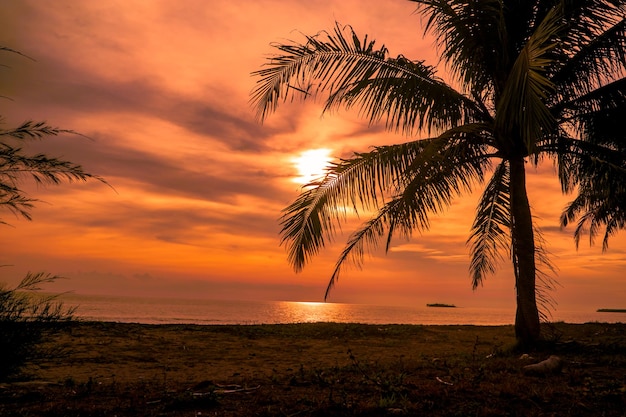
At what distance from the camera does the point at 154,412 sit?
16.3ft

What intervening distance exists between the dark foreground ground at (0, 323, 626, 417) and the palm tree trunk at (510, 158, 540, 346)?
1.54 feet

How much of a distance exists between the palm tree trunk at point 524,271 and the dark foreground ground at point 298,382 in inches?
18.4

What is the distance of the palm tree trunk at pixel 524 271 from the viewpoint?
10492 mm

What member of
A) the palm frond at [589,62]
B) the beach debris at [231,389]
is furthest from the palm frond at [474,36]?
the beach debris at [231,389]

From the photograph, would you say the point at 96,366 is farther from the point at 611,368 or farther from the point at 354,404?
the point at 611,368

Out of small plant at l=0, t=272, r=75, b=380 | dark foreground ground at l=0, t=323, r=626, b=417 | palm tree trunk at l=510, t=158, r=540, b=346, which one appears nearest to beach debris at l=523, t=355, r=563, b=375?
dark foreground ground at l=0, t=323, r=626, b=417

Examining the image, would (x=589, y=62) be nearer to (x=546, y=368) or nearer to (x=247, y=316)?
(x=546, y=368)

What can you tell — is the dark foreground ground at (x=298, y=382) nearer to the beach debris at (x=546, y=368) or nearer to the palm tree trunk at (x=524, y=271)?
the beach debris at (x=546, y=368)

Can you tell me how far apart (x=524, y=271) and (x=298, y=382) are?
6.46 meters

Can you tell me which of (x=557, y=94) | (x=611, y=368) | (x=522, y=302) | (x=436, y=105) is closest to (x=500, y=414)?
(x=611, y=368)

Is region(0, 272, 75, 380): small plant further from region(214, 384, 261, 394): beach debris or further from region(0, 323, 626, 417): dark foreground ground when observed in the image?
region(214, 384, 261, 394): beach debris

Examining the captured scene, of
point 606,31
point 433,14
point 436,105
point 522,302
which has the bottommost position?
point 522,302

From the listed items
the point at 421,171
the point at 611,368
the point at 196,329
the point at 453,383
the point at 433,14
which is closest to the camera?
→ the point at 453,383

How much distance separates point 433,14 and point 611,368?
27.4 ft
